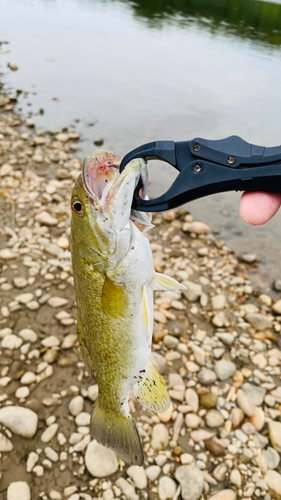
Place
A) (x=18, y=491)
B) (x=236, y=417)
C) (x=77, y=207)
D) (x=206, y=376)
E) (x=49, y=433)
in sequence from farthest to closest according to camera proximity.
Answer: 1. (x=206, y=376)
2. (x=236, y=417)
3. (x=49, y=433)
4. (x=18, y=491)
5. (x=77, y=207)

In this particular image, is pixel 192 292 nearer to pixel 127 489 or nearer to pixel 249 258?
pixel 249 258

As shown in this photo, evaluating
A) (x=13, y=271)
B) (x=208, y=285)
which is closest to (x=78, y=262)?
(x=13, y=271)

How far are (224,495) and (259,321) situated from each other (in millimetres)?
2245

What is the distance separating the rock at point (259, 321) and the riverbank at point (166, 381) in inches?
0.6

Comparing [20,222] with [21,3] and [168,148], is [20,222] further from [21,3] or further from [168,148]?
[21,3]

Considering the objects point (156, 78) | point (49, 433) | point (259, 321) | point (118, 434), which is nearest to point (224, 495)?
point (118, 434)

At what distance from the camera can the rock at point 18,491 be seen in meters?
2.92

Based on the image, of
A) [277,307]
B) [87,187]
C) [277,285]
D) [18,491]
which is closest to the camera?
[87,187]

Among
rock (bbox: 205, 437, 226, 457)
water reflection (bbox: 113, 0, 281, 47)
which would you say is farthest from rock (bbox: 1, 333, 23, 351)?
water reflection (bbox: 113, 0, 281, 47)

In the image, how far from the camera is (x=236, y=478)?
3270mm

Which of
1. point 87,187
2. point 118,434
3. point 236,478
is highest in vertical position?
point 87,187

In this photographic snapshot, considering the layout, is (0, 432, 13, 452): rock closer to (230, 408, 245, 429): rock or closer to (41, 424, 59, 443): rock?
(41, 424, 59, 443): rock

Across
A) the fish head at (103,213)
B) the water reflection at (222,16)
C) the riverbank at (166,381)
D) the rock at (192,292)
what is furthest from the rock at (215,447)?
the water reflection at (222,16)

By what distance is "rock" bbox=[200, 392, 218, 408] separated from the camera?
12.5 ft
